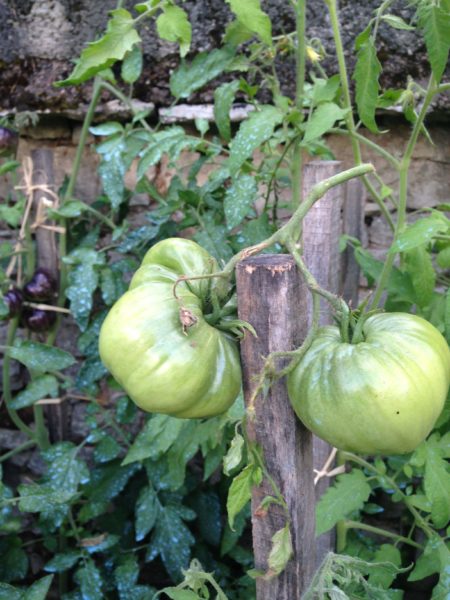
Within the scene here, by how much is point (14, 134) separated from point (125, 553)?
4.11ft

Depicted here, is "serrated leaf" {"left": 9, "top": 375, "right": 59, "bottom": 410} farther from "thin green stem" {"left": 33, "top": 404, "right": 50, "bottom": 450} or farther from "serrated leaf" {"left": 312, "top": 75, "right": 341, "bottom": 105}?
"serrated leaf" {"left": 312, "top": 75, "right": 341, "bottom": 105}

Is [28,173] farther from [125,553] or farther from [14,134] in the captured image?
[125,553]

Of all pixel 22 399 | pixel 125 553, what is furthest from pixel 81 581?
→ pixel 22 399

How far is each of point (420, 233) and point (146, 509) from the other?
3.81ft

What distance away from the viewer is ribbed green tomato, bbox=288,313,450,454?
676 millimetres

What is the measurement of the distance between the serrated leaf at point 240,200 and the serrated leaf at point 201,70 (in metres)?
0.25

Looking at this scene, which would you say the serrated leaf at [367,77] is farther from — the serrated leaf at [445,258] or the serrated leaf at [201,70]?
the serrated leaf at [201,70]

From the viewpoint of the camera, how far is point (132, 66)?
1.64 metres

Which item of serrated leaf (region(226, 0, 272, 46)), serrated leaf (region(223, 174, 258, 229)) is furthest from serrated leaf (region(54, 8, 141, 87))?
serrated leaf (region(223, 174, 258, 229))

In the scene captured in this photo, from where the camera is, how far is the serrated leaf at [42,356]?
1.63m

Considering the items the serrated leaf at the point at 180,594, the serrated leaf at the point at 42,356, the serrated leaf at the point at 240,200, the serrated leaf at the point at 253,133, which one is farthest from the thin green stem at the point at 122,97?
the serrated leaf at the point at 180,594

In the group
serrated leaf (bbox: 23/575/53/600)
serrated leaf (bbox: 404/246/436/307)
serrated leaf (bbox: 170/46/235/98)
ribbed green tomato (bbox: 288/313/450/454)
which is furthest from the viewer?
serrated leaf (bbox: 170/46/235/98)

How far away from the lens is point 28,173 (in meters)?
1.89

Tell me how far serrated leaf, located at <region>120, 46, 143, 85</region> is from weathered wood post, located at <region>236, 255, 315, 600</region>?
104cm
